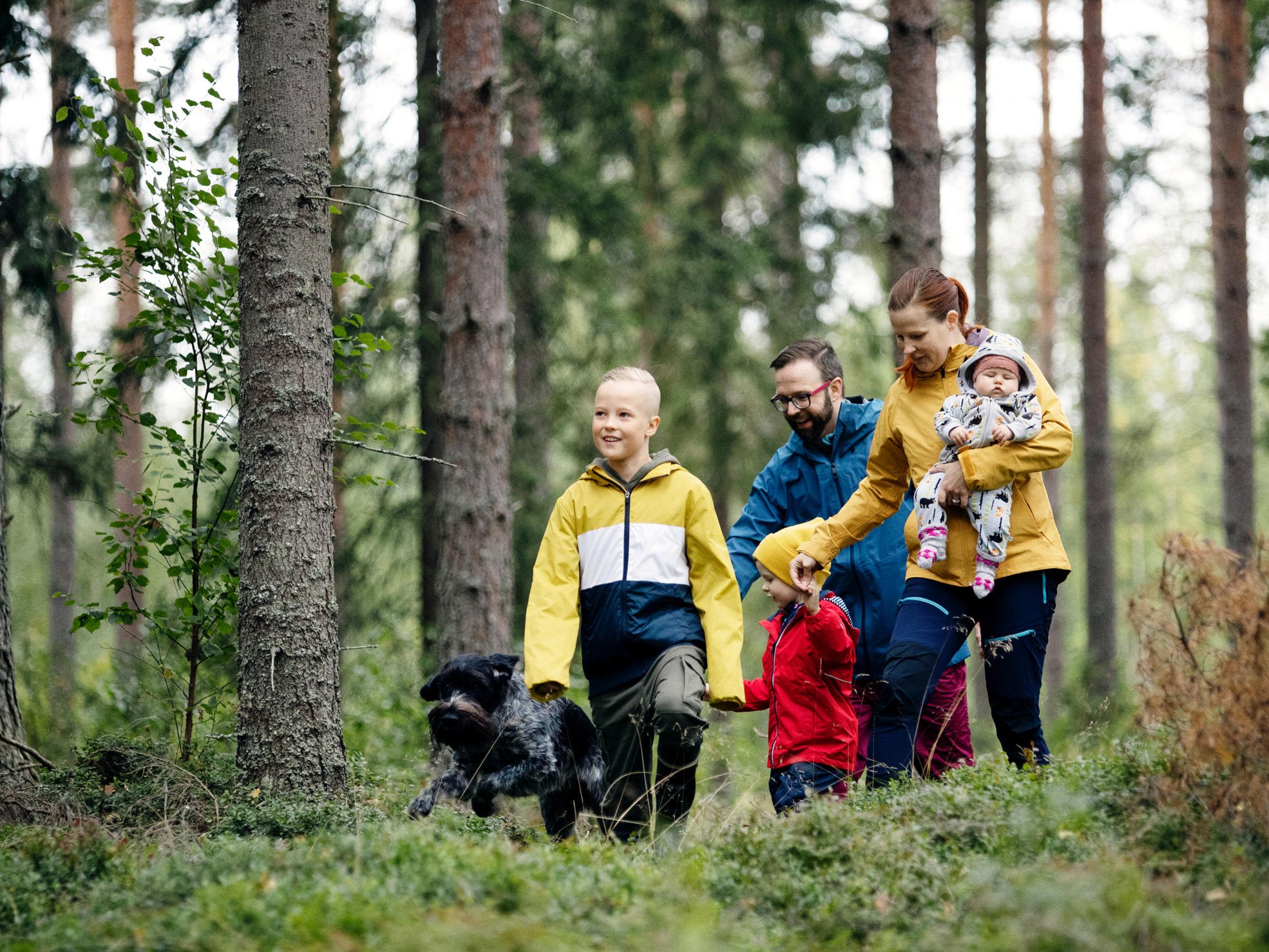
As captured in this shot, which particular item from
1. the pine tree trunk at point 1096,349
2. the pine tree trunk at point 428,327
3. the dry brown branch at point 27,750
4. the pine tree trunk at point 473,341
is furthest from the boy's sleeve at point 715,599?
the pine tree trunk at point 1096,349

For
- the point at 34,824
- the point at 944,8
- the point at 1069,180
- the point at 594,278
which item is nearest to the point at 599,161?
the point at 594,278

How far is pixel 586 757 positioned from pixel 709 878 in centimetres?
148

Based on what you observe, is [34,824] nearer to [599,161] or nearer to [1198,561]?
[1198,561]

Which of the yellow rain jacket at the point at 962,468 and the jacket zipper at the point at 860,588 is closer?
the yellow rain jacket at the point at 962,468

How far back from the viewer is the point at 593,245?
15336 millimetres

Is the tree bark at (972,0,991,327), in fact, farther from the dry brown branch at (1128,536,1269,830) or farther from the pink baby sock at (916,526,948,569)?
the dry brown branch at (1128,536,1269,830)

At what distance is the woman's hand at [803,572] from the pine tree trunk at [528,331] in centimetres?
713

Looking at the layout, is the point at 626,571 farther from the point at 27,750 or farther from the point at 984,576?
the point at 27,750

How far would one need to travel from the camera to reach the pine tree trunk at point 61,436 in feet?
31.6

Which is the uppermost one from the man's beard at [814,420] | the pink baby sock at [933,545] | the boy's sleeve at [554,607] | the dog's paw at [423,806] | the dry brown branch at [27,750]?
the man's beard at [814,420]

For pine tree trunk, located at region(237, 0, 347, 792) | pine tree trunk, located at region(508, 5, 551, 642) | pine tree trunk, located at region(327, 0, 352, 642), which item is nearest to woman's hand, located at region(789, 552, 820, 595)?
pine tree trunk, located at region(237, 0, 347, 792)

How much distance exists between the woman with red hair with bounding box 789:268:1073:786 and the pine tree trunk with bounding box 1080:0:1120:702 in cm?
1089

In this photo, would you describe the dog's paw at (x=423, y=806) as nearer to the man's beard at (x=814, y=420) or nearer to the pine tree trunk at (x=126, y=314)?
the man's beard at (x=814, y=420)

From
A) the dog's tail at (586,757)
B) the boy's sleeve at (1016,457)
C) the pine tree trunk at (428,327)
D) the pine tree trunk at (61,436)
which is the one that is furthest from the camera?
the pine tree trunk at (428,327)
